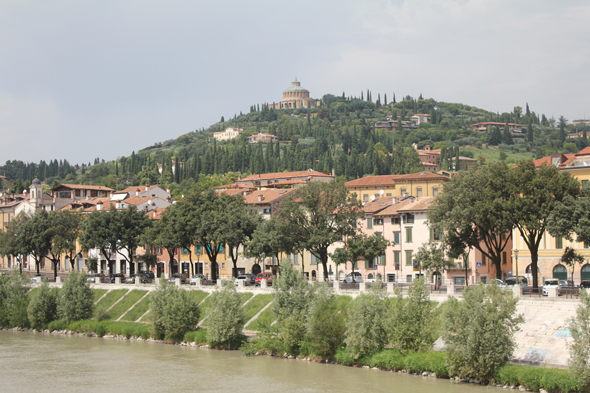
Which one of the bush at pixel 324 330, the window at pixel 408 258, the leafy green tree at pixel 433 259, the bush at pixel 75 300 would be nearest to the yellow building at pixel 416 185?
the window at pixel 408 258

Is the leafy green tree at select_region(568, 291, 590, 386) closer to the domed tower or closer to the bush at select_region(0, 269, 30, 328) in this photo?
the bush at select_region(0, 269, 30, 328)

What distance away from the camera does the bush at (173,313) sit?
51.7m

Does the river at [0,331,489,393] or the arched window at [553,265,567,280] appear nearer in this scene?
the river at [0,331,489,393]

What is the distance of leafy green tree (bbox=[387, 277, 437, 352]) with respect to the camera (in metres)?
38.5

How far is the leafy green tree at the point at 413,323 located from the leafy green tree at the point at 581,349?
8.45 m

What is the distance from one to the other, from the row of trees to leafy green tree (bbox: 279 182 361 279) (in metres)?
10.2

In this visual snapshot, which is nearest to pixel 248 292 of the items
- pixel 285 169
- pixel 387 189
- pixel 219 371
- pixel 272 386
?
pixel 219 371

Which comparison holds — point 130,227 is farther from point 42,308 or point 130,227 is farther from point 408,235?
point 408,235

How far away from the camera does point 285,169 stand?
195625 mm

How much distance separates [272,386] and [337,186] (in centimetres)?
2612

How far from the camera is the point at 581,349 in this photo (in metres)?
31.3

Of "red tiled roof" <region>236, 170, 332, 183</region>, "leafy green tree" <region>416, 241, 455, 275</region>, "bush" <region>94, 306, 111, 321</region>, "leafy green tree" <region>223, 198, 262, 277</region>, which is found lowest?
"bush" <region>94, 306, 111, 321</region>

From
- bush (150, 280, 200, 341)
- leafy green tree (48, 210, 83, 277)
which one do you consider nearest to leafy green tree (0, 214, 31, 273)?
leafy green tree (48, 210, 83, 277)

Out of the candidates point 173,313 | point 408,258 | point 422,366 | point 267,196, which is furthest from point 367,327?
point 267,196
